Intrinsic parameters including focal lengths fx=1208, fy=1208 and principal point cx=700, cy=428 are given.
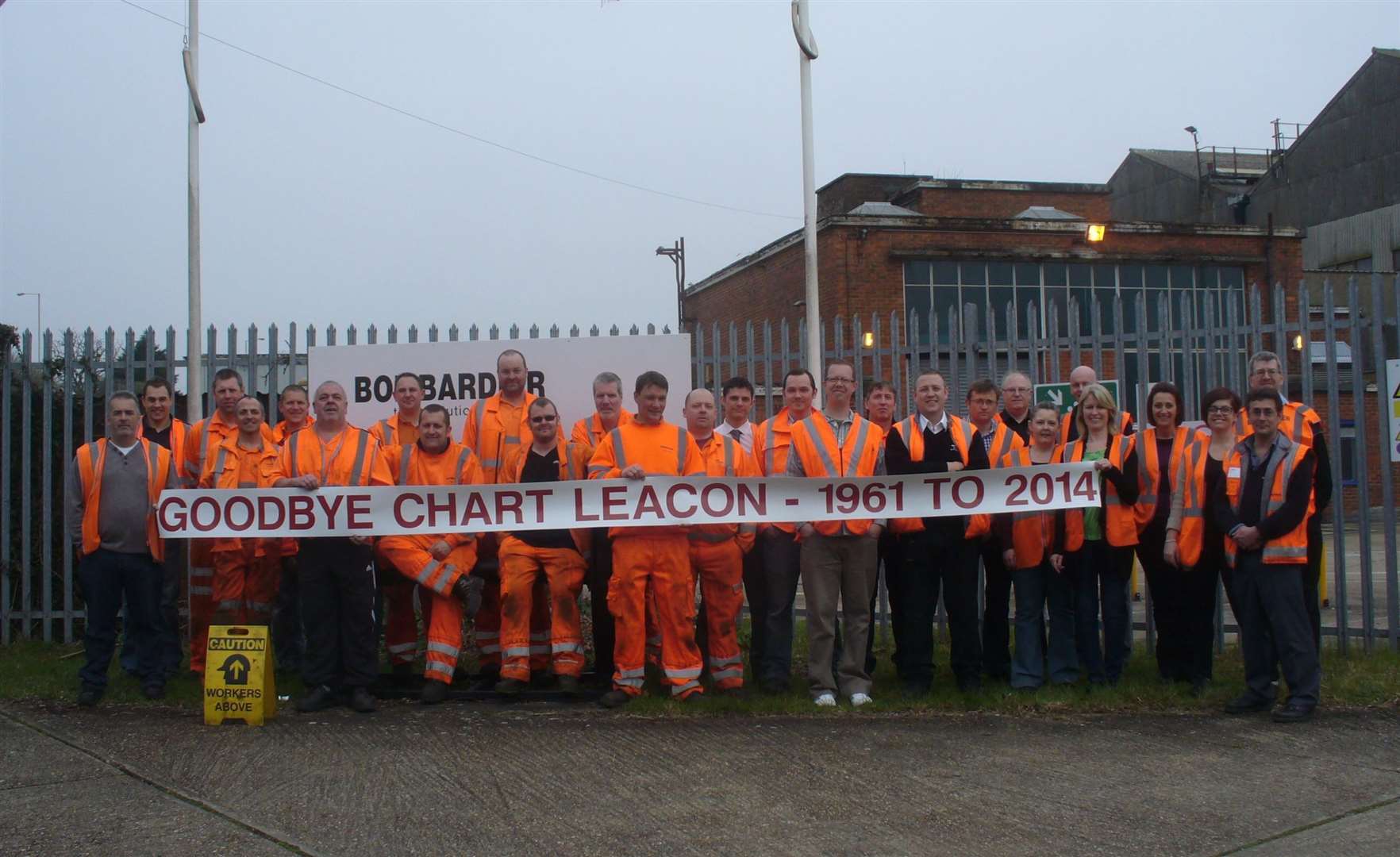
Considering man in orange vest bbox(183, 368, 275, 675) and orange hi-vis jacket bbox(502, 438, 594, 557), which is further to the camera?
man in orange vest bbox(183, 368, 275, 675)

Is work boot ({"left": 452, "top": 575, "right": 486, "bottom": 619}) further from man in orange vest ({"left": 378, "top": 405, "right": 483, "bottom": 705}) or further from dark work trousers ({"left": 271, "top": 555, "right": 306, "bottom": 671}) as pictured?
dark work trousers ({"left": 271, "top": 555, "right": 306, "bottom": 671})

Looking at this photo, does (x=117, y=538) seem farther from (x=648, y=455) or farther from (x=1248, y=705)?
(x=1248, y=705)

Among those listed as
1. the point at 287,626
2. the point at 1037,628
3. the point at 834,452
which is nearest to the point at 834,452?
the point at 834,452

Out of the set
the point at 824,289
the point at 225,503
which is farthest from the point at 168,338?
the point at 824,289

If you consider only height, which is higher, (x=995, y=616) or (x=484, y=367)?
(x=484, y=367)

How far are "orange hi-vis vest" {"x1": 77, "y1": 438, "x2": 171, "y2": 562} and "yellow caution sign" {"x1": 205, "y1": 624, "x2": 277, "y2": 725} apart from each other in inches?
42.2

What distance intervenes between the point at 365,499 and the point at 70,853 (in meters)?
2.88

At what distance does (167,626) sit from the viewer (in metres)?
8.08

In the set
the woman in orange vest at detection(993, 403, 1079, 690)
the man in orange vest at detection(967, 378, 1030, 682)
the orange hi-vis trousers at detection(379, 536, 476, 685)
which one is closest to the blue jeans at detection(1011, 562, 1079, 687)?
the woman in orange vest at detection(993, 403, 1079, 690)

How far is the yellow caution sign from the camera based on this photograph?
22.0 feet

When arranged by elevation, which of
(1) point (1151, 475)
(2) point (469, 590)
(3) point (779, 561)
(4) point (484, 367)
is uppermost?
(4) point (484, 367)

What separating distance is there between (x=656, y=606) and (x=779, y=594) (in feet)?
2.67

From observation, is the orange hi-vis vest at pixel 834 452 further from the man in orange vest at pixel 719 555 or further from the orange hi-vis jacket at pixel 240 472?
the orange hi-vis jacket at pixel 240 472

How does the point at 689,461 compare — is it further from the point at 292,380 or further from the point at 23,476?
the point at 23,476
